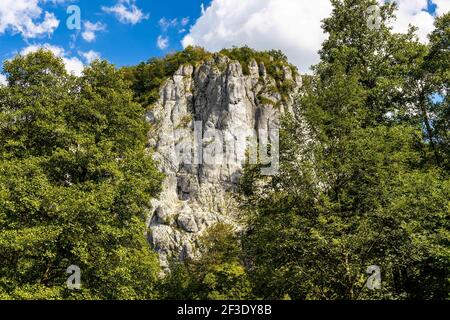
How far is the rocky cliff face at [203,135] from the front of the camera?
8969 centimetres

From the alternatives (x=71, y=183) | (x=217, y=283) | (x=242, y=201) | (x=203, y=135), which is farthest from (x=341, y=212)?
(x=203, y=135)

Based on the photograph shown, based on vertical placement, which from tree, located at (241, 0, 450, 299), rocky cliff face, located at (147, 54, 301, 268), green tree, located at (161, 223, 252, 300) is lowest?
green tree, located at (161, 223, 252, 300)

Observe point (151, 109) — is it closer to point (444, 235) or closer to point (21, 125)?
point (21, 125)

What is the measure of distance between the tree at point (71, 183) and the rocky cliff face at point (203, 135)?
2527 inches

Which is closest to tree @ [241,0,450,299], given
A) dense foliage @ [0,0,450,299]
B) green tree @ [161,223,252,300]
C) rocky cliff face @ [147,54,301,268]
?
dense foliage @ [0,0,450,299]

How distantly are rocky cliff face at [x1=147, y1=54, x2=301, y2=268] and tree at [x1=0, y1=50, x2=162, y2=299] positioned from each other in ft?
211

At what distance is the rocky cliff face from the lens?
89688 mm

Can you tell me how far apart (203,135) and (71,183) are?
8480cm

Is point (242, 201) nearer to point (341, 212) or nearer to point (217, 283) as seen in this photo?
point (341, 212)

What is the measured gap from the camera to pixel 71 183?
21203mm

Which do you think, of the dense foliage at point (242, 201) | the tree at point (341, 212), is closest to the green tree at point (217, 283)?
the dense foliage at point (242, 201)

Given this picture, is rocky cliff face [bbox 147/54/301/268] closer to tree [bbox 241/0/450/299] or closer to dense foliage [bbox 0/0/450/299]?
dense foliage [bbox 0/0/450/299]
